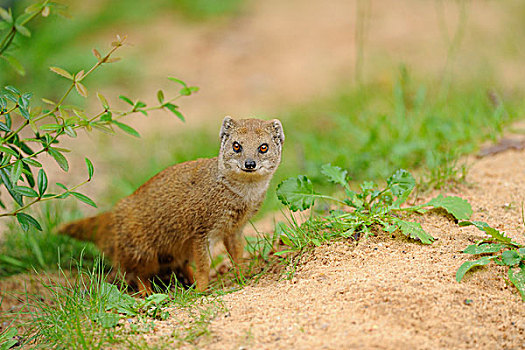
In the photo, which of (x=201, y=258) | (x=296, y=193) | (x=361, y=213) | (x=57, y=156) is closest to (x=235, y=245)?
(x=201, y=258)

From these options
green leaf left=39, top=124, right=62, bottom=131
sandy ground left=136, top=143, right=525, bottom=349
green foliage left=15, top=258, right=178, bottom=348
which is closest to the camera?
sandy ground left=136, top=143, right=525, bottom=349

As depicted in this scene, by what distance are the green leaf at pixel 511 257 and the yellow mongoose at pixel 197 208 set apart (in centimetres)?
147

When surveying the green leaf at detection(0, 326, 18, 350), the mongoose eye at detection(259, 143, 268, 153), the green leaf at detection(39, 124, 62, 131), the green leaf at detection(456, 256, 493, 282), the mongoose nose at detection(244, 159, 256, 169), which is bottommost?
the green leaf at detection(0, 326, 18, 350)

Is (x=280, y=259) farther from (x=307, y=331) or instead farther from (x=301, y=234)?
(x=307, y=331)

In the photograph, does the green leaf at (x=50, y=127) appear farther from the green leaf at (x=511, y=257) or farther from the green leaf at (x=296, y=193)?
the green leaf at (x=511, y=257)

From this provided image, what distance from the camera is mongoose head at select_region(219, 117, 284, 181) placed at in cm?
356

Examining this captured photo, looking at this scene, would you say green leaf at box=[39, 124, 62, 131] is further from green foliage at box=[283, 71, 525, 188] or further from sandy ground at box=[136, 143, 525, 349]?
green foliage at box=[283, 71, 525, 188]

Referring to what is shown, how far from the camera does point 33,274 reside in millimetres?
4242

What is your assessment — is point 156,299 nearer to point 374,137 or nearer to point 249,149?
point 249,149

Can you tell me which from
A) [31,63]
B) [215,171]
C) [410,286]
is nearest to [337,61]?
[31,63]

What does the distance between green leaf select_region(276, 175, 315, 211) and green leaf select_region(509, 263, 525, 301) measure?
3.94 feet

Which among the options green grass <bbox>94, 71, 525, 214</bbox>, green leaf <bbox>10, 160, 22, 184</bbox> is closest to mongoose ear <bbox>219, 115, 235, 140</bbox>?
green grass <bbox>94, 71, 525, 214</bbox>

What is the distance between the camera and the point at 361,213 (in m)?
3.49

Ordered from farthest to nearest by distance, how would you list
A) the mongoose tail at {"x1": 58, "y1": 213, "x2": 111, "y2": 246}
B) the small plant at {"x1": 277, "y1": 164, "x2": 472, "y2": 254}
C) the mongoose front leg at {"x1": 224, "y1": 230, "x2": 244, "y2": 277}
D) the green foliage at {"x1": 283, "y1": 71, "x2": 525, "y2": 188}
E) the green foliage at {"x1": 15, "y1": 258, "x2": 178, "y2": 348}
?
the green foliage at {"x1": 283, "y1": 71, "x2": 525, "y2": 188} < the mongoose tail at {"x1": 58, "y1": 213, "x2": 111, "y2": 246} < the mongoose front leg at {"x1": 224, "y1": 230, "x2": 244, "y2": 277} < the small plant at {"x1": 277, "y1": 164, "x2": 472, "y2": 254} < the green foliage at {"x1": 15, "y1": 258, "x2": 178, "y2": 348}
